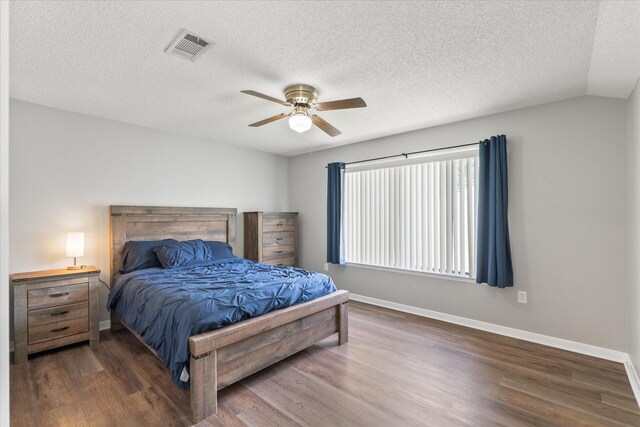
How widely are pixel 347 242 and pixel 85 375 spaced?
338cm

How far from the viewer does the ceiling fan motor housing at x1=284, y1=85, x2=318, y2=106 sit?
258 cm

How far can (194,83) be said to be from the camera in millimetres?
2566

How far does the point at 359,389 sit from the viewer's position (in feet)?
7.30

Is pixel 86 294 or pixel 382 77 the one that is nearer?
pixel 382 77

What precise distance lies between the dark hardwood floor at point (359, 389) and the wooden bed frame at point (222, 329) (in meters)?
0.16

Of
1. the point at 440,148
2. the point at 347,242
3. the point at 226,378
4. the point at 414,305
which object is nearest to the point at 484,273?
the point at 414,305

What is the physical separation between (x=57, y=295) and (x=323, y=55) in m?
3.13

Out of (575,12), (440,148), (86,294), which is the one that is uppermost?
(575,12)

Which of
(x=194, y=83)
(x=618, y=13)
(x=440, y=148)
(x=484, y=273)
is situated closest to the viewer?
(x=618, y=13)

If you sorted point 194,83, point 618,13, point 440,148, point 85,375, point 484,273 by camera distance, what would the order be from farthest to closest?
point 440,148 < point 484,273 < point 194,83 < point 85,375 < point 618,13

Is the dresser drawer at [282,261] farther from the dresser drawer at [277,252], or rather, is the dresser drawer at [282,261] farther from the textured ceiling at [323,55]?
the textured ceiling at [323,55]

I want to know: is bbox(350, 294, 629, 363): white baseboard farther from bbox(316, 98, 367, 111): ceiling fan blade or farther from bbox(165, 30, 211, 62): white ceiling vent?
bbox(165, 30, 211, 62): white ceiling vent

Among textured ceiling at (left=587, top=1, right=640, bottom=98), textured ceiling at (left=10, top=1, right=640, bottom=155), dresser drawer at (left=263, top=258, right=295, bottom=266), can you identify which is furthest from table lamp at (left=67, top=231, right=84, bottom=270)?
textured ceiling at (left=587, top=1, right=640, bottom=98)

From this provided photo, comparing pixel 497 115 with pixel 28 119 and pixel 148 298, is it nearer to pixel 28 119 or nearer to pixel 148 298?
pixel 148 298
